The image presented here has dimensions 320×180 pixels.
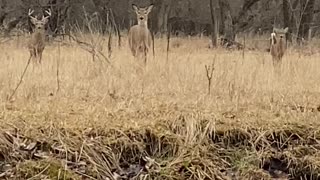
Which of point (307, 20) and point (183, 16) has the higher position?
point (307, 20)

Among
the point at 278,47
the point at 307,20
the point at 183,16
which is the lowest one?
the point at 183,16

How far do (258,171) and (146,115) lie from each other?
1076 mm

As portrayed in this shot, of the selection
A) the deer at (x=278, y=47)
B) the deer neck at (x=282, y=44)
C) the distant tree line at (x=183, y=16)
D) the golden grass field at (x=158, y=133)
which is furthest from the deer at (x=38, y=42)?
the golden grass field at (x=158, y=133)

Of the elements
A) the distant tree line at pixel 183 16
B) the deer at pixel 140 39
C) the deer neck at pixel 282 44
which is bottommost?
the distant tree line at pixel 183 16

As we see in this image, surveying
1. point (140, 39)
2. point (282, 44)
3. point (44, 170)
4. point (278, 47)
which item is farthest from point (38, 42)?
point (44, 170)

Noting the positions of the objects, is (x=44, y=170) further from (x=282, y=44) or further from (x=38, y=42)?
(x=282, y=44)

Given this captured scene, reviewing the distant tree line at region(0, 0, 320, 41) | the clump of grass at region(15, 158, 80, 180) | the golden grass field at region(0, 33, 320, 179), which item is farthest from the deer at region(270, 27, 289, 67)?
the clump of grass at region(15, 158, 80, 180)

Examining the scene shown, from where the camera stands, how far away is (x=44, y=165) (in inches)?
194

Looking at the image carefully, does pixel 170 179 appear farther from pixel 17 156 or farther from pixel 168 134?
pixel 17 156

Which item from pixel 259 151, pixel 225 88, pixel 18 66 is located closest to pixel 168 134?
pixel 259 151

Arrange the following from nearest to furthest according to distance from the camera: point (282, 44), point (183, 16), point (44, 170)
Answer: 1. point (44, 170)
2. point (282, 44)
3. point (183, 16)

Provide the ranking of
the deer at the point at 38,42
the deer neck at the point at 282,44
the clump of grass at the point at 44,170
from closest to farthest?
the clump of grass at the point at 44,170
the deer at the point at 38,42
the deer neck at the point at 282,44

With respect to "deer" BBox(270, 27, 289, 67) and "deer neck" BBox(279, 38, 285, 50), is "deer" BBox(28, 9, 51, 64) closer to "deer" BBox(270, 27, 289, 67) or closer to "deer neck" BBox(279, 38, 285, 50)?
"deer" BBox(270, 27, 289, 67)

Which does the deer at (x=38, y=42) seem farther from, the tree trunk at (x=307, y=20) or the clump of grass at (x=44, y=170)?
the tree trunk at (x=307, y=20)
